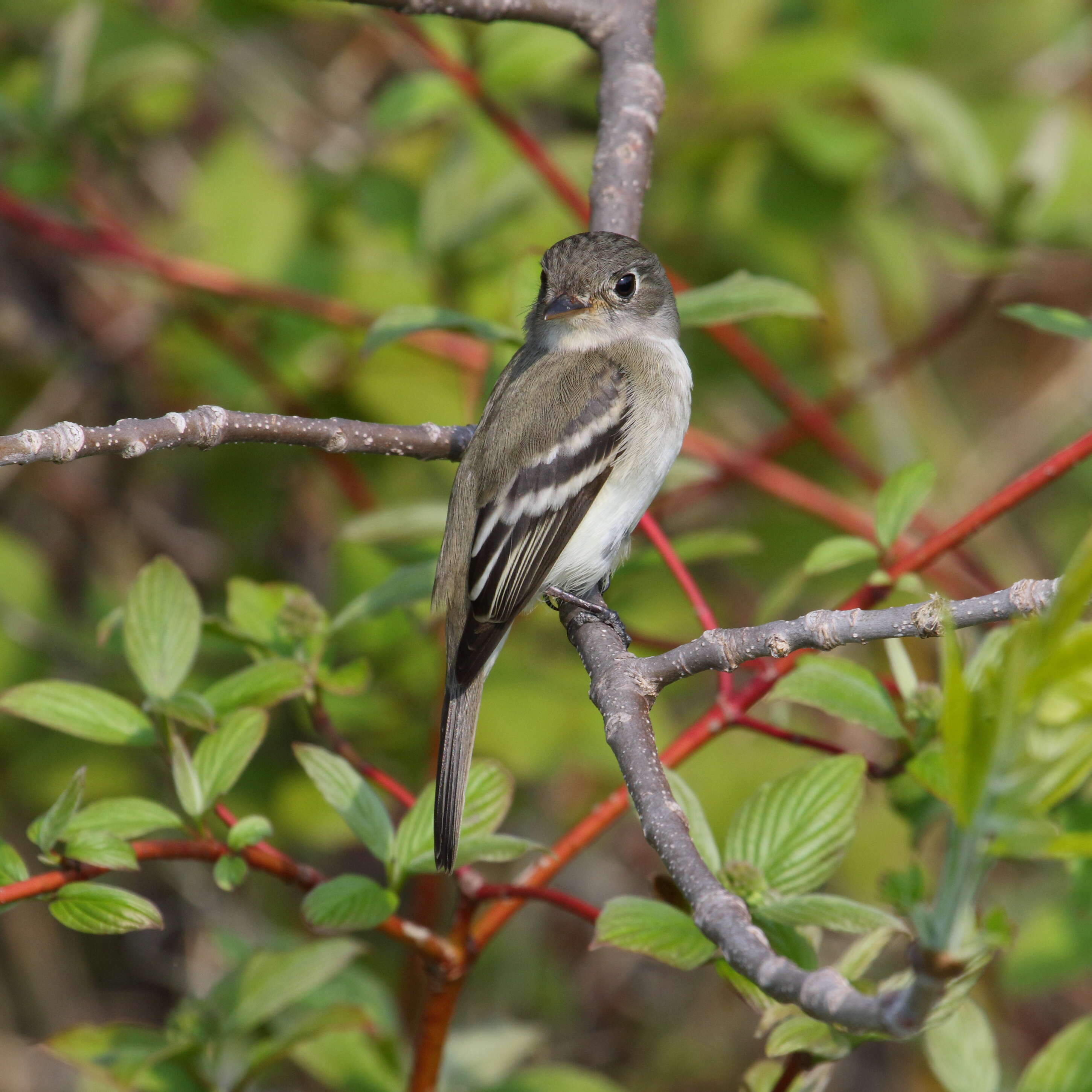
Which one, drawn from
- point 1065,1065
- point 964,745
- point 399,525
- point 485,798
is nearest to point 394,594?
point 399,525

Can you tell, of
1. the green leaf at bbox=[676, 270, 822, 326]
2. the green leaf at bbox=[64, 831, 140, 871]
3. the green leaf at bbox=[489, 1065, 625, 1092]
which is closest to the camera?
the green leaf at bbox=[64, 831, 140, 871]

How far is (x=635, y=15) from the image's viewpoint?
2.99 meters

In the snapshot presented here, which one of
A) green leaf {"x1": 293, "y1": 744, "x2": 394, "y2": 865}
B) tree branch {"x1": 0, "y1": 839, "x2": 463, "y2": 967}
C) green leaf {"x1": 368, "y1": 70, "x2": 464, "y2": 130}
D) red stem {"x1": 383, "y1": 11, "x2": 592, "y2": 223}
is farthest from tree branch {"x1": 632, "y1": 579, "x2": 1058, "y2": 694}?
green leaf {"x1": 368, "y1": 70, "x2": 464, "y2": 130}

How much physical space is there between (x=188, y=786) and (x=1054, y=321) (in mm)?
1745

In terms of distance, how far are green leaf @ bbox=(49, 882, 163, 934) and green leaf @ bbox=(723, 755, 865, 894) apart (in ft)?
2.98

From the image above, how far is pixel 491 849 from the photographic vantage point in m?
1.97

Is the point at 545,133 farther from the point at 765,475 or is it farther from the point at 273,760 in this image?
the point at 273,760

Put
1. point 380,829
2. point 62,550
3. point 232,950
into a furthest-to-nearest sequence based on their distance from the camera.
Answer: point 62,550 < point 232,950 < point 380,829

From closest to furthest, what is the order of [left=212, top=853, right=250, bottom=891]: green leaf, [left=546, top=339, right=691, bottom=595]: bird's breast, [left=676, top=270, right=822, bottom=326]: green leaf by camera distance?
[left=212, top=853, right=250, bottom=891]: green leaf
[left=676, top=270, right=822, bottom=326]: green leaf
[left=546, top=339, right=691, bottom=595]: bird's breast

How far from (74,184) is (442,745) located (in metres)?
2.38

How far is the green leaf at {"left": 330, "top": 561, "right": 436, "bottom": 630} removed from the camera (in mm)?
2475

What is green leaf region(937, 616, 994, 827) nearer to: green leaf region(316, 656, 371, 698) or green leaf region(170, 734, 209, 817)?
green leaf region(170, 734, 209, 817)

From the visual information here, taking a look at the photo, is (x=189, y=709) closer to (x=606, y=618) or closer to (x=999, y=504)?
(x=606, y=618)

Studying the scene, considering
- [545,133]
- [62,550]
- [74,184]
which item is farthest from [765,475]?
[62,550]
